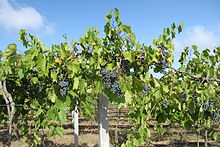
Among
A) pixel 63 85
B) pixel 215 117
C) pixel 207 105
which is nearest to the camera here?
pixel 63 85

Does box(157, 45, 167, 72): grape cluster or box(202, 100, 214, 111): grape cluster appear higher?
box(157, 45, 167, 72): grape cluster

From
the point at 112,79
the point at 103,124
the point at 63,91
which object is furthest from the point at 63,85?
the point at 103,124

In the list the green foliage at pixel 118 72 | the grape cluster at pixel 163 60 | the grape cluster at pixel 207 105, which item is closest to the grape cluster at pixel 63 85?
the green foliage at pixel 118 72

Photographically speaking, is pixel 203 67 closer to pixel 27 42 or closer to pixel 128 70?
pixel 128 70

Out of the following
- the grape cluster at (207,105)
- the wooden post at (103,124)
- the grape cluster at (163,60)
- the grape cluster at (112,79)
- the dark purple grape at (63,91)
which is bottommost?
the wooden post at (103,124)

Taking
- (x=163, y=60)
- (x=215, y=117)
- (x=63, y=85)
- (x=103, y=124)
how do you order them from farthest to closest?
1. (x=103, y=124)
2. (x=215, y=117)
3. (x=163, y=60)
4. (x=63, y=85)

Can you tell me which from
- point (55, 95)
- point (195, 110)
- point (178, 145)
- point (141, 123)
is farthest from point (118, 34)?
point (178, 145)

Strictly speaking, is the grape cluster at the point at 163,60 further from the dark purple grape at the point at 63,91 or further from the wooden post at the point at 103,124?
the dark purple grape at the point at 63,91

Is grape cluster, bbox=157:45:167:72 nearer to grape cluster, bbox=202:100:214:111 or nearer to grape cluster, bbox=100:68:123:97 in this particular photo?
grape cluster, bbox=100:68:123:97

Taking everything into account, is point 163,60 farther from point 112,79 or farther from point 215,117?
point 215,117

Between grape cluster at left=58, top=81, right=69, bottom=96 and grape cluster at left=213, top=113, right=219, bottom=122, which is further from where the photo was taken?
grape cluster at left=213, top=113, right=219, bottom=122

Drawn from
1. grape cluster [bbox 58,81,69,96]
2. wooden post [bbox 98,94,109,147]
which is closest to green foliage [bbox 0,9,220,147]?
grape cluster [bbox 58,81,69,96]

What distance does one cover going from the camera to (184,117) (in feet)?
8.71

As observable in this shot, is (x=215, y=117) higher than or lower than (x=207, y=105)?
lower
